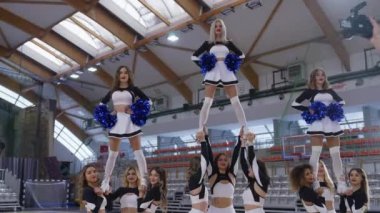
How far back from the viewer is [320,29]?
13227 mm

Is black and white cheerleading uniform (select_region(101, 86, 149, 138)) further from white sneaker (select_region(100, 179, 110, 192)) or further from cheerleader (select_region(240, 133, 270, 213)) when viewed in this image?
cheerleader (select_region(240, 133, 270, 213))

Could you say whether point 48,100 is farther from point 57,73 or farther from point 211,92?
point 211,92

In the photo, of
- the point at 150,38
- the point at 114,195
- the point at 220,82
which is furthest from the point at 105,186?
the point at 150,38

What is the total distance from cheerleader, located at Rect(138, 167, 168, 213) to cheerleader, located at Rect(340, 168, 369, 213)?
2052mm

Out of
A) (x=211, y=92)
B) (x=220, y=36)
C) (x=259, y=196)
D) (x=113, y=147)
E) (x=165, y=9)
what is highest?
(x=165, y=9)

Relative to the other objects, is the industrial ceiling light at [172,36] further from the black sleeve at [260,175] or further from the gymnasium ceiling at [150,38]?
the black sleeve at [260,175]

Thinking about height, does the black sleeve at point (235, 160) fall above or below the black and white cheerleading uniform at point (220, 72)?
below

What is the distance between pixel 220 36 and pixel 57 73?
58.0ft

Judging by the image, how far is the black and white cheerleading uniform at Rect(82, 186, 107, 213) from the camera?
4.40 metres

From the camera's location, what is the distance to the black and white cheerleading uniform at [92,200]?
173 inches

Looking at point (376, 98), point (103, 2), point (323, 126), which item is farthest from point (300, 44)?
point (323, 126)

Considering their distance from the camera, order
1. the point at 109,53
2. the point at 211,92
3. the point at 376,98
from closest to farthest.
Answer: the point at 211,92, the point at 376,98, the point at 109,53

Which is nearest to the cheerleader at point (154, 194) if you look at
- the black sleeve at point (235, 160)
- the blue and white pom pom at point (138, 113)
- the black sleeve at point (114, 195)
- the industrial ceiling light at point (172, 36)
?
the black sleeve at point (114, 195)

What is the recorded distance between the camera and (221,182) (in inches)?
163
